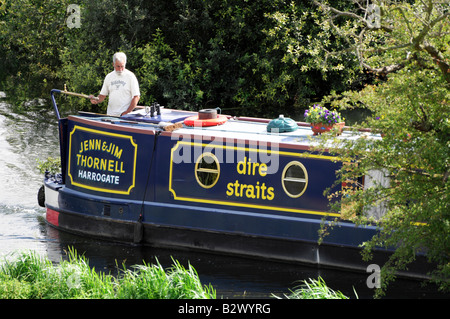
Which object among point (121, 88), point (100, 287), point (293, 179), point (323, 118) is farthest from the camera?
point (121, 88)

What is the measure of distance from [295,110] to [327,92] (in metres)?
1.22

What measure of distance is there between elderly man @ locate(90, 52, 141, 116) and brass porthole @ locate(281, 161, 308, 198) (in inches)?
114

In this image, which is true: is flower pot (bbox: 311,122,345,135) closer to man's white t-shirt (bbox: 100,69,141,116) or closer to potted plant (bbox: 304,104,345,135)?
potted plant (bbox: 304,104,345,135)

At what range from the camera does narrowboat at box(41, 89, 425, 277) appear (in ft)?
33.2

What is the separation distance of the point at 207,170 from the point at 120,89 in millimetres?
2237

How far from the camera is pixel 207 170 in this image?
416 inches

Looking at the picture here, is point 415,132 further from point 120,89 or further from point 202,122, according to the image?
point 120,89

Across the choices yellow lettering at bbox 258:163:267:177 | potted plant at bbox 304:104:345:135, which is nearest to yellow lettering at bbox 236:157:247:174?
yellow lettering at bbox 258:163:267:177

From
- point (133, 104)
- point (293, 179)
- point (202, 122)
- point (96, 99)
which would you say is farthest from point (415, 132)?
point (96, 99)

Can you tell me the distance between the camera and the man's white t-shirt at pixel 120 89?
38.2 feet

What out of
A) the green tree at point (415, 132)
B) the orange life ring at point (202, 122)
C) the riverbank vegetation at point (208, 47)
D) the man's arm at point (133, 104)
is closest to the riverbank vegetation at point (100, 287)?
the green tree at point (415, 132)

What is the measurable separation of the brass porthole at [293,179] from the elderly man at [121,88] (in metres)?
2.89
